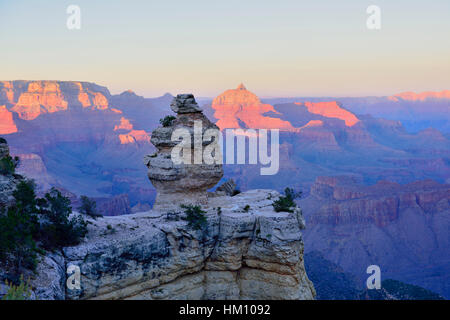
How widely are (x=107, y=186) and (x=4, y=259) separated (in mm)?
106413

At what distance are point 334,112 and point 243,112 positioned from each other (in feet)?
135

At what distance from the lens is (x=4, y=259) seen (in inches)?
627

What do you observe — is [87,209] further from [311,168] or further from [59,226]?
[311,168]

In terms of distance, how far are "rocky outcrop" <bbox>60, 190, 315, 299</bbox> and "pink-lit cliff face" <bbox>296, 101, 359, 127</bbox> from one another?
164 meters

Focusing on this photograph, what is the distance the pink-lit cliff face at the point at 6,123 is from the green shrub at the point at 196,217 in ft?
415

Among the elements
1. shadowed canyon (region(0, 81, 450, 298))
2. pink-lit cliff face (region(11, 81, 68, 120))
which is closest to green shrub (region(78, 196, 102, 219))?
shadowed canyon (region(0, 81, 450, 298))

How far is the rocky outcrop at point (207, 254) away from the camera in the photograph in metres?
19.8

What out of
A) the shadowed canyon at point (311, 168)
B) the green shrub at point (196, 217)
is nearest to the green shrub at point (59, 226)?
the green shrub at point (196, 217)

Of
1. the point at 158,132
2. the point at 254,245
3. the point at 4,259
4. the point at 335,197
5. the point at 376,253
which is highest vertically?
the point at 158,132

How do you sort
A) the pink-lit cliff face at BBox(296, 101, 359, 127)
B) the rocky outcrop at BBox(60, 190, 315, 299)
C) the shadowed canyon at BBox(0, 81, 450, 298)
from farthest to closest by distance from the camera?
the pink-lit cliff face at BBox(296, 101, 359, 127), the shadowed canyon at BBox(0, 81, 450, 298), the rocky outcrop at BBox(60, 190, 315, 299)

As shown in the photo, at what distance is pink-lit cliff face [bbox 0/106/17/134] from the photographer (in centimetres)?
13226

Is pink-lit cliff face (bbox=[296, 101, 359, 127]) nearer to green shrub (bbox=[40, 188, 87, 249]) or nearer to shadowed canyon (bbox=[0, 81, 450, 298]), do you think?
shadowed canyon (bbox=[0, 81, 450, 298])
